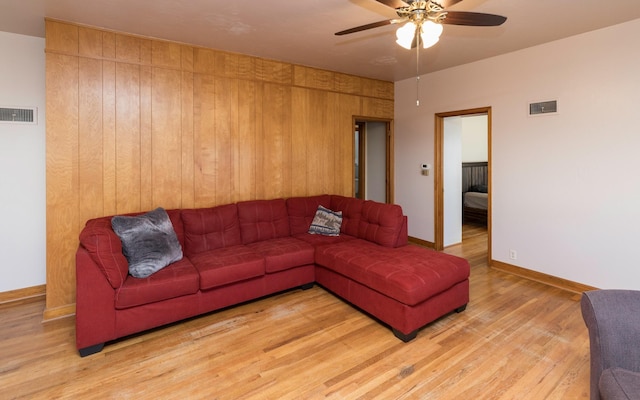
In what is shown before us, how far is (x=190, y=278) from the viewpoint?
270 centimetres

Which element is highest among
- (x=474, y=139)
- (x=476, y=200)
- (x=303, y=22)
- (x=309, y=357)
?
(x=303, y=22)

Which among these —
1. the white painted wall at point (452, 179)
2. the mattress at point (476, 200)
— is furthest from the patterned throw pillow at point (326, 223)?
the mattress at point (476, 200)

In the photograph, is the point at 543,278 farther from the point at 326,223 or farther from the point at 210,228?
the point at 210,228

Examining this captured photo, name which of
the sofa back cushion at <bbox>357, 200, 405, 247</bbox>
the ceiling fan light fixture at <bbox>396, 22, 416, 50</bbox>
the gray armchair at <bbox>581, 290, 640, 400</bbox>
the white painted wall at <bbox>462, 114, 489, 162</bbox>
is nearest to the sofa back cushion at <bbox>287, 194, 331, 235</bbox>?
the sofa back cushion at <bbox>357, 200, 405, 247</bbox>

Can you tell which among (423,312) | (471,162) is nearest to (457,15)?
(423,312)

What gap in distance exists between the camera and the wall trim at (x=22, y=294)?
324 cm

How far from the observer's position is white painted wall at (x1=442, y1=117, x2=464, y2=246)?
5068 millimetres

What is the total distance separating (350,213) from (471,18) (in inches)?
96.9

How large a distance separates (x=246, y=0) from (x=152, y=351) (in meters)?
2.82

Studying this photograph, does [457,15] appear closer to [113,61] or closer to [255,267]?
[255,267]

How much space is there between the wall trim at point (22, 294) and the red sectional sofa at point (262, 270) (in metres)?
1.31

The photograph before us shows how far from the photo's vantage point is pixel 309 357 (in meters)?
2.34

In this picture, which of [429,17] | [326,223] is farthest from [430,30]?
[326,223]

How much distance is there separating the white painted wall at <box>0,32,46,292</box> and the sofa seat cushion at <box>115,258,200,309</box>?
1.69m
